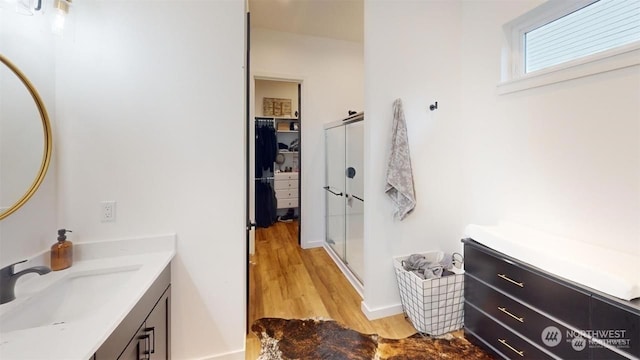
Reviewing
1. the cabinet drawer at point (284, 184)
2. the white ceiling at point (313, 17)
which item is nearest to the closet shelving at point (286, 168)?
the cabinet drawer at point (284, 184)

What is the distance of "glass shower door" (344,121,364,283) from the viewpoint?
2568 millimetres

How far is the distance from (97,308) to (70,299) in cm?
17

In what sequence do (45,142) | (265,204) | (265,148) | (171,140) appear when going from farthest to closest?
(265,148)
(265,204)
(171,140)
(45,142)

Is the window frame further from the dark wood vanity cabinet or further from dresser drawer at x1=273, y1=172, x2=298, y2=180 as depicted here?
dresser drawer at x1=273, y1=172, x2=298, y2=180

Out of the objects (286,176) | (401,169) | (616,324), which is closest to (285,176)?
(286,176)

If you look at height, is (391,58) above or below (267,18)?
below

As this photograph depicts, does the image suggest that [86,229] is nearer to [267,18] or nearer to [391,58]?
[391,58]

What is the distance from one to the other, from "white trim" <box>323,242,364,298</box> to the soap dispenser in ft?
7.11

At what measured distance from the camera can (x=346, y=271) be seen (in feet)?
9.50

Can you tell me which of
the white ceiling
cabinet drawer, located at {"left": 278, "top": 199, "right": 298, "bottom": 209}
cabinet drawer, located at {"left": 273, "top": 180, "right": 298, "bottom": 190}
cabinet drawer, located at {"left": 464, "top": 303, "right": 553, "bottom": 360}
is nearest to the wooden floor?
cabinet drawer, located at {"left": 464, "top": 303, "right": 553, "bottom": 360}

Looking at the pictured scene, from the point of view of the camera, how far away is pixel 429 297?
1851 mm

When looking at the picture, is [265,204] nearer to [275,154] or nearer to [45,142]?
[275,154]

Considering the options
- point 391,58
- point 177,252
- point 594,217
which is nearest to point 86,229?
point 177,252

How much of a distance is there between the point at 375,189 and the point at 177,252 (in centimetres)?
149
